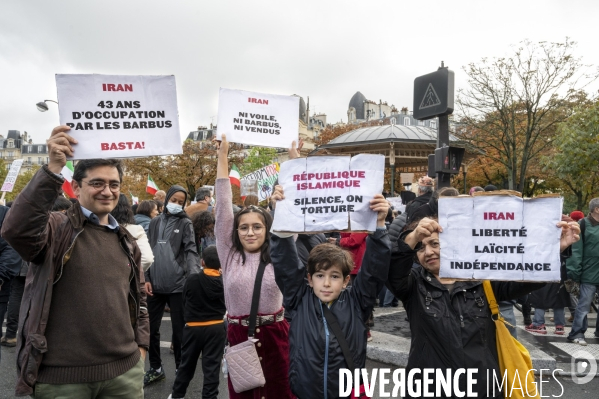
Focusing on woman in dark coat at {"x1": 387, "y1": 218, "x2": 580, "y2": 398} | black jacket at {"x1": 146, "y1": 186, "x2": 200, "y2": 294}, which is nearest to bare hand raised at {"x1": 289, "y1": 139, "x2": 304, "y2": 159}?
woman in dark coat at {"x1": 387, "y1": 218, "x2": 580, "y2": 398}

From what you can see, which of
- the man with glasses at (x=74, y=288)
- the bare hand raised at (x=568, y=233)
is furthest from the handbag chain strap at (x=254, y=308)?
the bare hand raised at (x=568, y=233)

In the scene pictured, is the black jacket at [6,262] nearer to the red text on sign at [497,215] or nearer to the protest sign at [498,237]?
the protest sign at [498,237]

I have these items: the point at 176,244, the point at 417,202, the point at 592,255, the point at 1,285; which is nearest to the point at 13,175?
the point at 1,285

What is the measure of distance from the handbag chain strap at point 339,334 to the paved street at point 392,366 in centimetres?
258

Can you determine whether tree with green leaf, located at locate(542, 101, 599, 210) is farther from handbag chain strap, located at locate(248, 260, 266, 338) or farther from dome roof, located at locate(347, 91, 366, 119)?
dome roof, located at locate(347, 91, 366, 119)

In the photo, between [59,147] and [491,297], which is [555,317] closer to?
[491,297]

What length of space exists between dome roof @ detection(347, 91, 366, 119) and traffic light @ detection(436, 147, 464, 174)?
100834 millimetres

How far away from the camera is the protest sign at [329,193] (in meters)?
2.67

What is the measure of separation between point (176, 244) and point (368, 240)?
324 cm

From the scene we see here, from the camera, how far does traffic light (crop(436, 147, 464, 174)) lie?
28.1 ft

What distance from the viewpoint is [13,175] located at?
9891 millimetres

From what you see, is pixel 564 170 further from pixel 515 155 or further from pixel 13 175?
pixel 13 175

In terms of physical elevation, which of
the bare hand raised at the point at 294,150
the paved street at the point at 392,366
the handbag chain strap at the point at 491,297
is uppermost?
the bare hand raised at the point at 294,150

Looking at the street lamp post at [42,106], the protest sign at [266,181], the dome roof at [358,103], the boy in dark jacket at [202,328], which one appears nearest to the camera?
the boy in dark jacket at [202,328]
